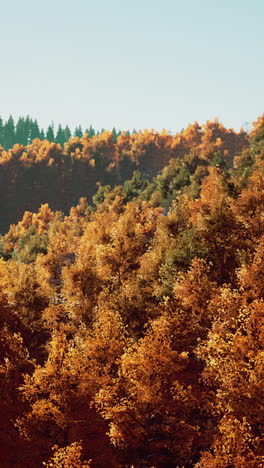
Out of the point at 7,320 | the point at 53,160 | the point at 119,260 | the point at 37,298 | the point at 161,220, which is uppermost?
the point at 53,160

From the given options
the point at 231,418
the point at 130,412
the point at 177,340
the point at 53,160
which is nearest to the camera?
the point at 231,418

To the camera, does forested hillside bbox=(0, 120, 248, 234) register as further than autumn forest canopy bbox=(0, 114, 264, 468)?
Yes

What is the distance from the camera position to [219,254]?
2208 inches

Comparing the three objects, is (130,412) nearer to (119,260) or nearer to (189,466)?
(189,466)

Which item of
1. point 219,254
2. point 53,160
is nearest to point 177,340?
point 219,254

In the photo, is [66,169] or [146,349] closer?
[146,349]

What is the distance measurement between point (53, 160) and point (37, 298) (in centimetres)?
13799

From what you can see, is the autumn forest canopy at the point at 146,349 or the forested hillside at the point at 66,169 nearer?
the autumn forest canopy at the point at 146,349

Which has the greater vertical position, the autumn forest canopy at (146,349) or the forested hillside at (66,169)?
the forested hillside at (66,169)

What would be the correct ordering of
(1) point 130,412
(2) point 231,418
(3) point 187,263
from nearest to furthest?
(2) point 231,418
(1) point 130,412
(3) point 187,263

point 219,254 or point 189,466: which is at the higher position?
point 219,254

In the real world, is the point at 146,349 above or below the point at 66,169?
below

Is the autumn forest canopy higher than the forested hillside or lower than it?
lower

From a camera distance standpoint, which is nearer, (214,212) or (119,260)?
(214,212)
